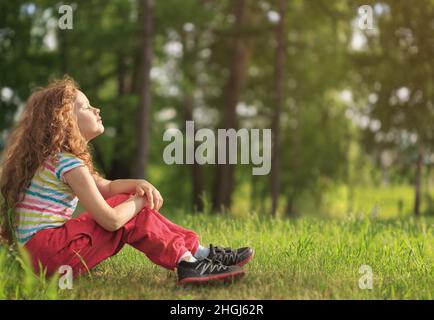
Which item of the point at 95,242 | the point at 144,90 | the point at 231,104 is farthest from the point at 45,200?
the point at 231,104

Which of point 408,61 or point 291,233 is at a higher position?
point 408,61

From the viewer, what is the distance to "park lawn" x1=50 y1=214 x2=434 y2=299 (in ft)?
12.2

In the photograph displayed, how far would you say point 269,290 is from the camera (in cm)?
377

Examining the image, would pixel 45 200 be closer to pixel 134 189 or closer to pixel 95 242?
pixel 95 242

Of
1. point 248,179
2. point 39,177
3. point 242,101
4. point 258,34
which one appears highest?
point 258,34

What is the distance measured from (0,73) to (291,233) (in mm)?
12783

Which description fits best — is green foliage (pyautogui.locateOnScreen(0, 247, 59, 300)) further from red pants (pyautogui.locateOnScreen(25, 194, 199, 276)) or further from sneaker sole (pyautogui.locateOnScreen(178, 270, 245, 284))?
sneaker sole (pyautogui.locateOnScreen(178, 270, 245, 284))

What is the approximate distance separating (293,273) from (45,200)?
1.76 m

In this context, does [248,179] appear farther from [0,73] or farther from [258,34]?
[0,73]

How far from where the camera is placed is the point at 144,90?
39.9 ft

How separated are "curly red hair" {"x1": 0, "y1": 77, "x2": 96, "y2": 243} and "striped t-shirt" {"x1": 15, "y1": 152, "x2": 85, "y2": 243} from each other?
5 centimetres

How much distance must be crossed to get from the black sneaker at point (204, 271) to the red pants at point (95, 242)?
0.09 m

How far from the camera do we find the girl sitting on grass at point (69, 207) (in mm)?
3738
